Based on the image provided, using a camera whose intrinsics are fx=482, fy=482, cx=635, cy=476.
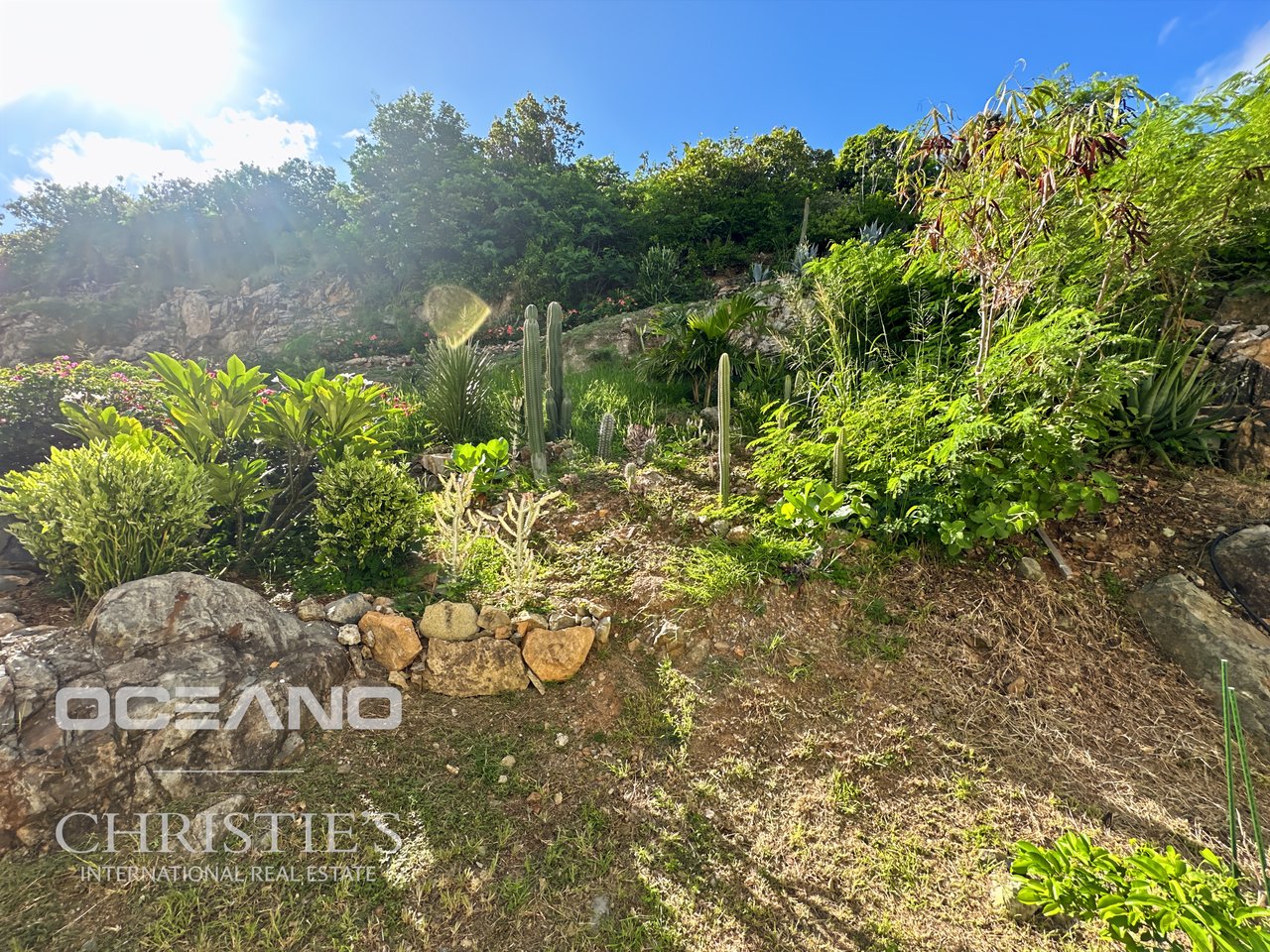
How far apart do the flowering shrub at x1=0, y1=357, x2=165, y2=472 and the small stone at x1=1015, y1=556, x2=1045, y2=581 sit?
5.81 metres

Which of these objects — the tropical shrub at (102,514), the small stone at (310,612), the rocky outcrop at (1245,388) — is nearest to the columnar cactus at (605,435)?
the small stone at (310,612)

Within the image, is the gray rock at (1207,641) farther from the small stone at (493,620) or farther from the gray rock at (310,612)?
the gray rock at (310,612)

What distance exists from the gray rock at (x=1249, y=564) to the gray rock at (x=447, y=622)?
4.26 meters

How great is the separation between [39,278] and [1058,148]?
23765mm

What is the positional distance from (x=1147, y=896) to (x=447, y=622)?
2527 millimetres

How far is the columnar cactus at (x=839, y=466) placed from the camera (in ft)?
10.5

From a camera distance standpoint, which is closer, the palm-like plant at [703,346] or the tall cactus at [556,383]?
the tall cactus at [556,383]

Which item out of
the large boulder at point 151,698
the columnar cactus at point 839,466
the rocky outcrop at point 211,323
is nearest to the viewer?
the large boulder at point 151,698

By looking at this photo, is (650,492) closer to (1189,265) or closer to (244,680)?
(244,680)

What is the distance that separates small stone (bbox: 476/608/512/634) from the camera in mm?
2545

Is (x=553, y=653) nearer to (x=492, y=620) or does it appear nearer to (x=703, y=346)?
(x=492, y=620)

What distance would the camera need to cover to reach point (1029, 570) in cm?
292

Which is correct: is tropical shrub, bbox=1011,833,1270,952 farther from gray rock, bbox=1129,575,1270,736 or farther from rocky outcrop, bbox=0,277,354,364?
rocky outcrop, bbox=0,277,354,364

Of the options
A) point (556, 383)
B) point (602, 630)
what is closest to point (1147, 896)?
point (602, 630)
